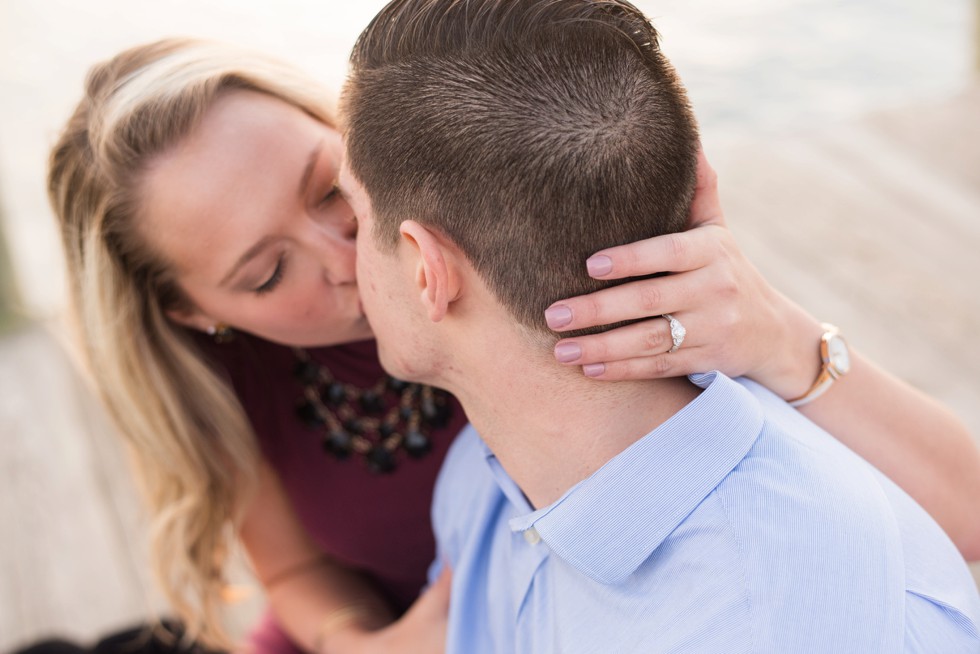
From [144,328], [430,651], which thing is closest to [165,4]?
[144,328]

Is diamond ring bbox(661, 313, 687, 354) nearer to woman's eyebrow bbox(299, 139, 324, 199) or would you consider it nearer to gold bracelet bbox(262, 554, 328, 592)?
woman's eyebrow bbox(299, 139, 324, 199)

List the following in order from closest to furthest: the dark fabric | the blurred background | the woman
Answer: the woman
the dark fabric
the blurred background

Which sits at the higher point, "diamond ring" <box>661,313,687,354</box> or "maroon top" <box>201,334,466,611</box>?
"diamond ring" <box>661,313,687,354</box>

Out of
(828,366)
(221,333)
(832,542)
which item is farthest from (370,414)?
(832,542)

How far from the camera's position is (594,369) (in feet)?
3.24

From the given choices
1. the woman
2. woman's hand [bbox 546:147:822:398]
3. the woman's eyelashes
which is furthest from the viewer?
the woman's eyelashes

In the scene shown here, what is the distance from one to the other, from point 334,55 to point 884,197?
2.44 metres

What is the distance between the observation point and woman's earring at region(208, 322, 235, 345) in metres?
1.63

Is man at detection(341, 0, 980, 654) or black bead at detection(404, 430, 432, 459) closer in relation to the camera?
man at detection(341, 0, 980, 654)

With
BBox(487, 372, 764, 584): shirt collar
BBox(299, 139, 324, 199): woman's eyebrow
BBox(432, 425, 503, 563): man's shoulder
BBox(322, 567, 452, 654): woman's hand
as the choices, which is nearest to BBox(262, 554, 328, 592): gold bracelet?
BBox(322, 567, 452, 654): woman's hand

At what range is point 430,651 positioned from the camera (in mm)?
1391

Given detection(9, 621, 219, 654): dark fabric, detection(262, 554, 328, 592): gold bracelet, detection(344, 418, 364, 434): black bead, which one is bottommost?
detection(9, 621, 219, 654): dark fabric

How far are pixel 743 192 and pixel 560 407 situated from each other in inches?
103

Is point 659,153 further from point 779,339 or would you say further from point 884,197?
point 884,197
